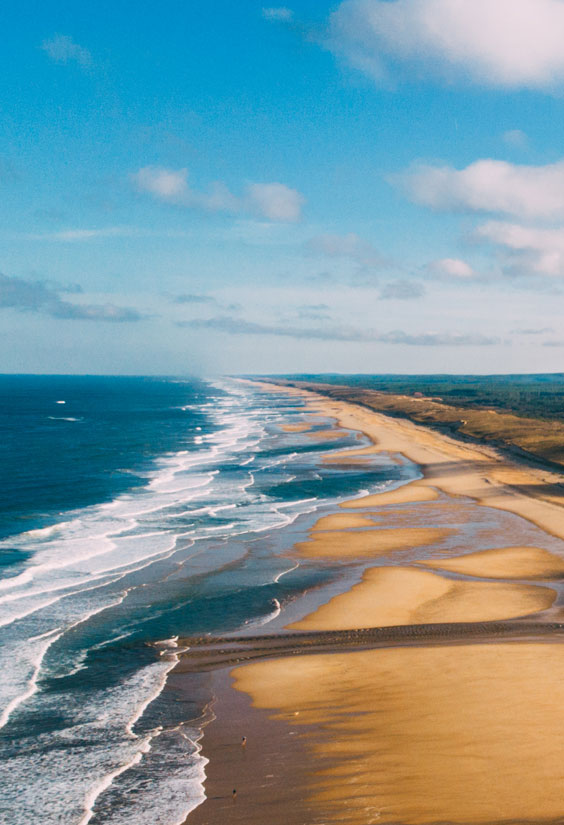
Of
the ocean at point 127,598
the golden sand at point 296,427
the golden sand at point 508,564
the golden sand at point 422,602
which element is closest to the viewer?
the ocean at point 127,598

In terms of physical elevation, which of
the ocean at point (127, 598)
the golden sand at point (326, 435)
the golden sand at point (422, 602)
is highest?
the golden sand at point (326, 435)

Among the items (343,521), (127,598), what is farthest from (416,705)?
(343,521)

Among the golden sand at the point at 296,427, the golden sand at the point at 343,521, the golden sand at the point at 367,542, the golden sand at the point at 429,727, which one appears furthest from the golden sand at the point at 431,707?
the golden sand at the point at 296,427

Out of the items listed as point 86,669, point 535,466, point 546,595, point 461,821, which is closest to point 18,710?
point 86,669

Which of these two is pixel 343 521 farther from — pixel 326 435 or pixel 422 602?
pixel 326 435

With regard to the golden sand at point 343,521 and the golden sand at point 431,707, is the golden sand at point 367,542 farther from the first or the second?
the golden sand at point 431,707

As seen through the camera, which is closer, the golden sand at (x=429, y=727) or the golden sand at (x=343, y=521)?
the golden sand at (x=429, y=727)
